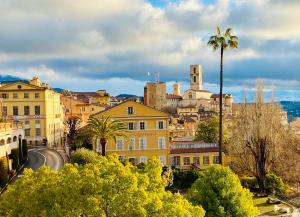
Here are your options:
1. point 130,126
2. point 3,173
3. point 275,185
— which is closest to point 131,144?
point 130,126

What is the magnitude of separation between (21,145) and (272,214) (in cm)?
2978

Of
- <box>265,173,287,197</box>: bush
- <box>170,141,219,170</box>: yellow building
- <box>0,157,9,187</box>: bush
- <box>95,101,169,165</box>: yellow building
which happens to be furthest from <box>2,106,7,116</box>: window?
<box>265,173,287,197</box>: bush

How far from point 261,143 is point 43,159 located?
26696 millimetres

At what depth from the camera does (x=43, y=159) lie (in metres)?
59.8

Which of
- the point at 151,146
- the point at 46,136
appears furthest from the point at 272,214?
the point at 46,136

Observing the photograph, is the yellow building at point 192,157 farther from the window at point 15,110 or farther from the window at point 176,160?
the window at point 15,110

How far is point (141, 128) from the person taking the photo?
6044 centimetres

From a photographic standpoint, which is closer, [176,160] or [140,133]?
[140,133]

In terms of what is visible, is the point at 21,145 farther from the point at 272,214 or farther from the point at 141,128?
the point at 272,214

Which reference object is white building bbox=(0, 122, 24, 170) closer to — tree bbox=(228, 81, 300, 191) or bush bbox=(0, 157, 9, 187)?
bush bbox=(0, 157, 9, 187)

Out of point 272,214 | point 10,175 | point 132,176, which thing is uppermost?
point 132,176

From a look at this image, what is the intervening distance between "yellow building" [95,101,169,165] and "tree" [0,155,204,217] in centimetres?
3620

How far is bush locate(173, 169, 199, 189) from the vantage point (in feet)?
178

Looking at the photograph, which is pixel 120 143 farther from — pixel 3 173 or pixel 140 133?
pixel 3 173
